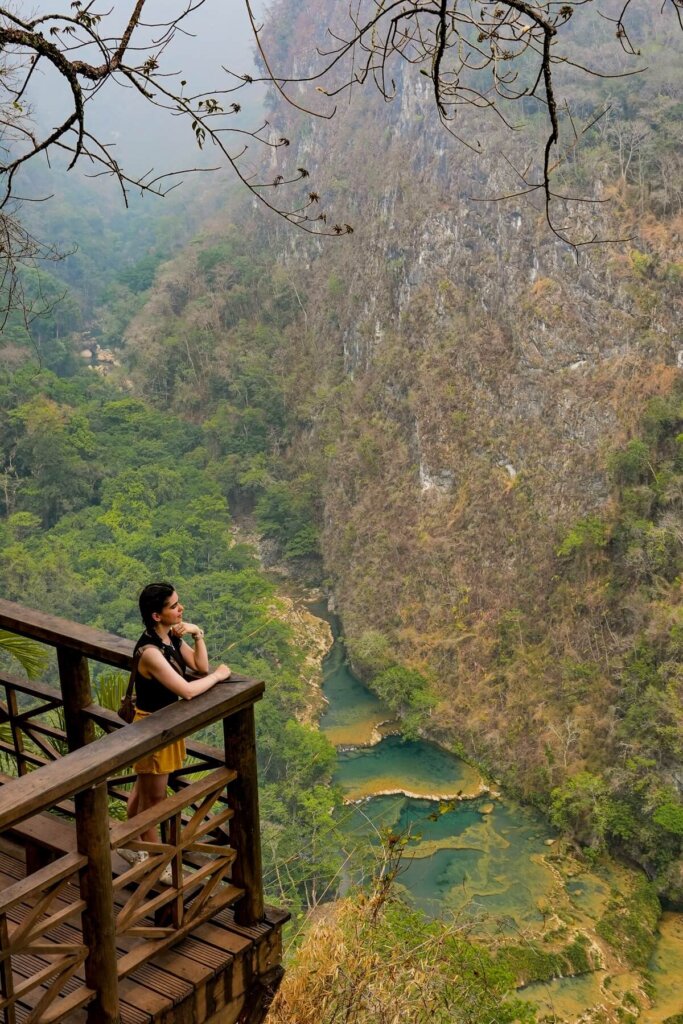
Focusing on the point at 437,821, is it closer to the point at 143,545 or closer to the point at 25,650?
the point at 143,545

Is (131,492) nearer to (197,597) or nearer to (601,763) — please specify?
(197,597)

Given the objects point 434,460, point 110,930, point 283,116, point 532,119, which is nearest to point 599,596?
point 434,460

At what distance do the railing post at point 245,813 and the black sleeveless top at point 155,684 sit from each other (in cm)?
16

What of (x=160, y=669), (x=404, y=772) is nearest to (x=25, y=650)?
(x=160, y=669)

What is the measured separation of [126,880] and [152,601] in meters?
0.63

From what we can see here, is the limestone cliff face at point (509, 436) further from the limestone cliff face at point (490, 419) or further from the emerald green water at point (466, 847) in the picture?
the emerald green water at point (466, 847)

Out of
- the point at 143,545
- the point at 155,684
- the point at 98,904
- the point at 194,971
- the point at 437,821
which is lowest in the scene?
the point at 437,821

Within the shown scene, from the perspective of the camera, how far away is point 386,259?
22156 mm

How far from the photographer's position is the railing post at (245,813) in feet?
6.69

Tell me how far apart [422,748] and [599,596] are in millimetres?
3871

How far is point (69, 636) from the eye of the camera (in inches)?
87.0

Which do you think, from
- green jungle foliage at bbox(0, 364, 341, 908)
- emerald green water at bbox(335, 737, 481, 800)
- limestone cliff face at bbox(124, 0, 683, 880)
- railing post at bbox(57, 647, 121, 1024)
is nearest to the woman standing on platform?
railing post at bbox(57, 647, 121, 1024)

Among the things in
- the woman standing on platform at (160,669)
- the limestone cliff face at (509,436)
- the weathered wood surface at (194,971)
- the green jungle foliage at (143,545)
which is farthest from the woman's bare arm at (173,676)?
the limestone cliff face at (509,436)

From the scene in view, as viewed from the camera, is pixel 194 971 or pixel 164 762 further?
pixel 164 762
